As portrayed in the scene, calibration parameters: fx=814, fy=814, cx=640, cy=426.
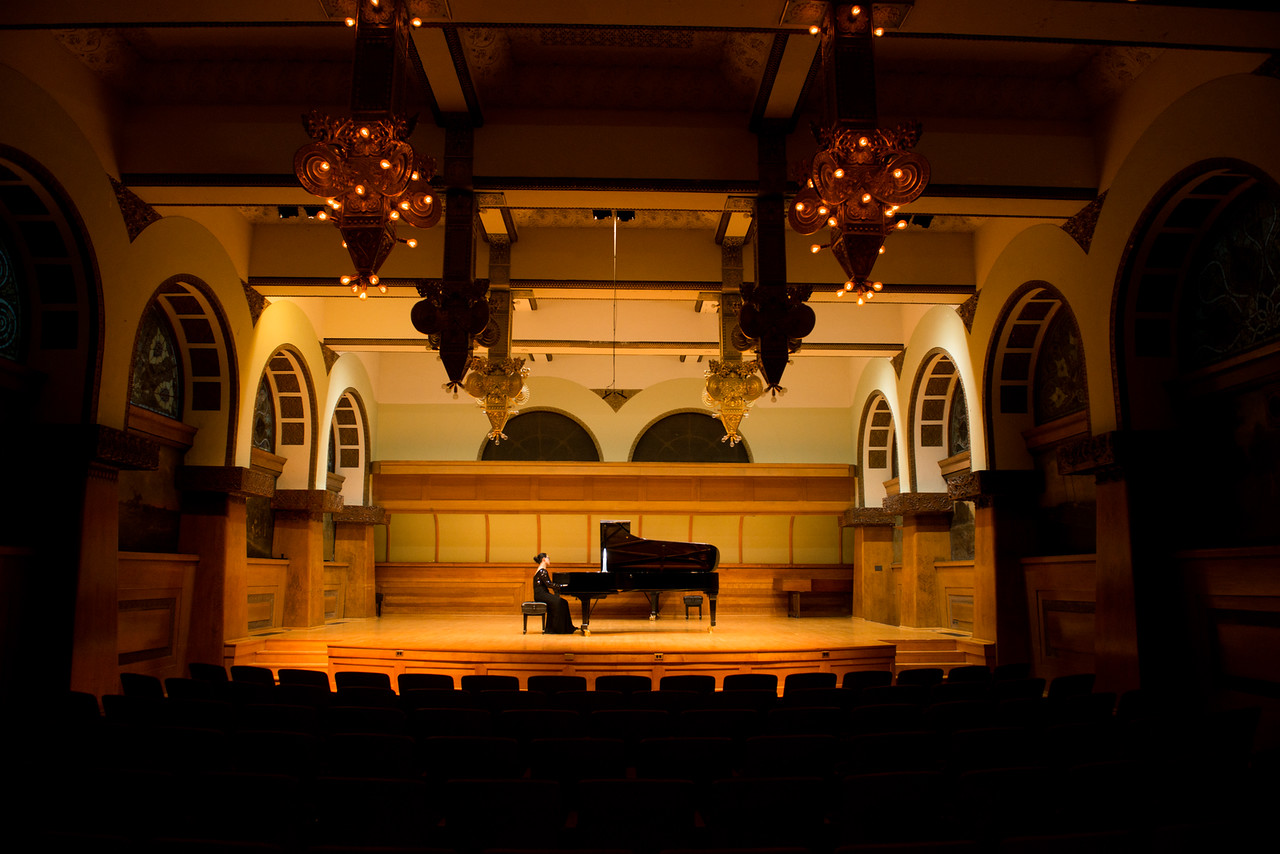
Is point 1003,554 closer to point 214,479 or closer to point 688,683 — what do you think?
point 688,683

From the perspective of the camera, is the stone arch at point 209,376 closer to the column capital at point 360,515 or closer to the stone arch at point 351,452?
the column capital at point 360,515

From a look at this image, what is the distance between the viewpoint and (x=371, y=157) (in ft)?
17.8

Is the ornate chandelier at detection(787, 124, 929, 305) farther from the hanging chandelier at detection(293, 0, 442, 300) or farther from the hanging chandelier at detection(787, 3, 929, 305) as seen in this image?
the hanging chandelier at detection(293, 0, 442, 300)

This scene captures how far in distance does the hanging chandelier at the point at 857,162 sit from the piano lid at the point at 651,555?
6322 mm

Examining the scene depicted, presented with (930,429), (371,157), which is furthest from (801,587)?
(371,157)

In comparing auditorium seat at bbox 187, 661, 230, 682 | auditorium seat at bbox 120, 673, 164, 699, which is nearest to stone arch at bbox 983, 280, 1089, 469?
auditorium seat at bbox 187, 661, 230, 682

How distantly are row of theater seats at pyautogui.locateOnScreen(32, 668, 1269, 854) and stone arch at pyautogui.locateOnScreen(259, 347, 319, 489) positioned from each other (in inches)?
324

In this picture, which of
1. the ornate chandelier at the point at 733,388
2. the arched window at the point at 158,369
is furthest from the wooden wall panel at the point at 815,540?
the arched window at the point at 158,369

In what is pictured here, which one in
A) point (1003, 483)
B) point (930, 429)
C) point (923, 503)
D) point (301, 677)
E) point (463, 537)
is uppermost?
point (930, 429)

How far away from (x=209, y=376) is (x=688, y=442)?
9.52 metres

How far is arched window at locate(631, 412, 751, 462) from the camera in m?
17.2

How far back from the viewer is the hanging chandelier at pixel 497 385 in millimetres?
10523

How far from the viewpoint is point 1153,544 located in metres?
7.39

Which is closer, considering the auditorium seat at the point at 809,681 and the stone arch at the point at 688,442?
the auditorium seat at the point at 809,681
